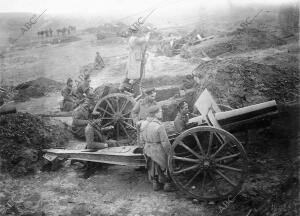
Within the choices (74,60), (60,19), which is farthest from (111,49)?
(60,19)

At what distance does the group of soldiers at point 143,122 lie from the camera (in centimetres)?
529

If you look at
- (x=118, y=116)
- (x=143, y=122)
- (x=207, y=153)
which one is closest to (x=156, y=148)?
(x=143, y=122)

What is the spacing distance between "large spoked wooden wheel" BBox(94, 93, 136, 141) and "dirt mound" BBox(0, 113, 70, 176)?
121cm

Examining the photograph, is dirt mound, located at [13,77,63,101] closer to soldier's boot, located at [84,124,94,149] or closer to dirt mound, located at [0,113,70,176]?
dirt mound, located at [0,113,70,176]

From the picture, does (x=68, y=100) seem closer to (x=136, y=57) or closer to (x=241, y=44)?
(x=136, y=57)

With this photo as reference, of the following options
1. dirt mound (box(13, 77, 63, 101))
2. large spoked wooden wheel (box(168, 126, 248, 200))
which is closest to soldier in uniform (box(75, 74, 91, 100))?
large spoked wooden wheel (box(168, 126, 248, 200))

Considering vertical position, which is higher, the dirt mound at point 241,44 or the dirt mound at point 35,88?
the dirt mound at point 241,44

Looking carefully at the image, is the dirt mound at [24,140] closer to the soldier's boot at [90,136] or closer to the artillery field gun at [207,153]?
the artillery field gun at [207,153]

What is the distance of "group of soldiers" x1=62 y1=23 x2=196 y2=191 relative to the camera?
208 inches

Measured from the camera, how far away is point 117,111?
25.6 ft

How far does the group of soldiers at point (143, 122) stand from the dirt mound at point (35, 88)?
19.5 feet

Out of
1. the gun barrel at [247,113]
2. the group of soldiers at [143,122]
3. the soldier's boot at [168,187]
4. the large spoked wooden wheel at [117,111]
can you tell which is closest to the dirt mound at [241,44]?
the group of soldiers at [143,122]

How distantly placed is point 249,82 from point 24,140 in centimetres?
540

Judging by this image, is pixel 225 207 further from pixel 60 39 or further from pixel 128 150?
pixel 60 39
